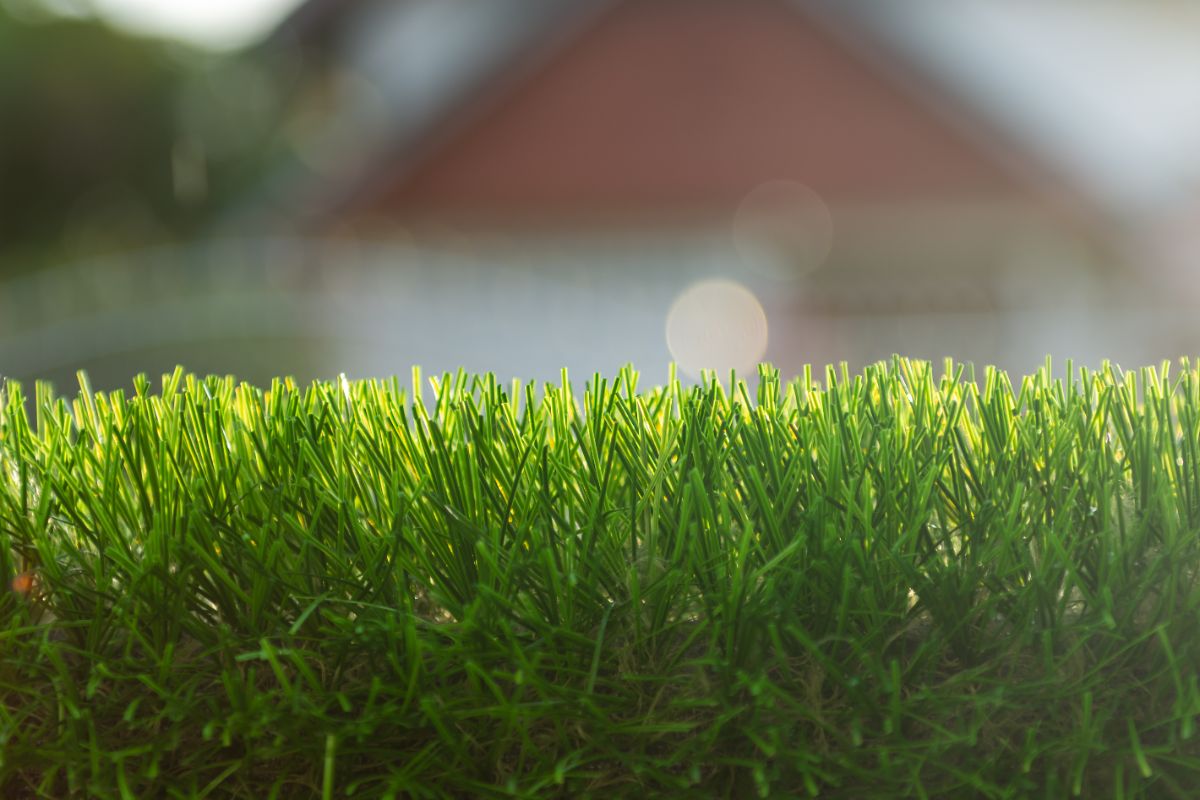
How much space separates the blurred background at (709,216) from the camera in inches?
495

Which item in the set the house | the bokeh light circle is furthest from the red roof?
the bokeh light circle

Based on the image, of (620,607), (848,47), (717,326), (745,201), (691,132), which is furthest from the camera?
(717,326)

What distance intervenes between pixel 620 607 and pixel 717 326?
1253 centimetres

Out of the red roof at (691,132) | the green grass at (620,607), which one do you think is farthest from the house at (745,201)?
the green grass at (620,607)

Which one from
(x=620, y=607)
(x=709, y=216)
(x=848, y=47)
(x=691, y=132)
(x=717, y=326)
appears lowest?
(x=620, y=607)

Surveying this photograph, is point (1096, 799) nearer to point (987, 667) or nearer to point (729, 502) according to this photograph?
point (987, 667)

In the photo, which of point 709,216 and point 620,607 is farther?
point 709,216

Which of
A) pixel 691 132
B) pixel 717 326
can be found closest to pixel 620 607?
pixel 691 132

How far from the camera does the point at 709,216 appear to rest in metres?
13.4

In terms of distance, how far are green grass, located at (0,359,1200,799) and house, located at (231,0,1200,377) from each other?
429 inches

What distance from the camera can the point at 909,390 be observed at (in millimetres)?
1692

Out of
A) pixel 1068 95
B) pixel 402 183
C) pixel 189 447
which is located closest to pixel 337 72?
pixel 402 183

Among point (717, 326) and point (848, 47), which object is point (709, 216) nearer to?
point (717, 326)

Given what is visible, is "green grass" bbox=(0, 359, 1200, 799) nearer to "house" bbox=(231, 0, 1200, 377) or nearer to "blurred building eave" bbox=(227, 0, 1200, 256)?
"house" bbox=(231, 0, 1200, 377)
